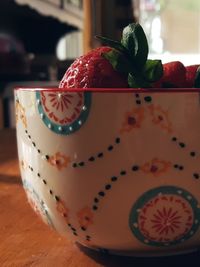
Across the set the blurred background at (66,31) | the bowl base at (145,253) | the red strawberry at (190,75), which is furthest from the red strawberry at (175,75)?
the blurred background at (66,31)

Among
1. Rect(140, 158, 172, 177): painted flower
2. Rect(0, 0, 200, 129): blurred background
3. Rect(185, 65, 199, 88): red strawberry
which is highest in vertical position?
Rect(0, 0, 200, 129): blurred background

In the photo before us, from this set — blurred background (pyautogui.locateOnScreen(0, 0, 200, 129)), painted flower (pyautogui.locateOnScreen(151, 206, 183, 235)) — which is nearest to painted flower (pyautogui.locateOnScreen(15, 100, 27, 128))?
painted flower (pyautogui.locateOnScreen(151, 206, 183, 235))

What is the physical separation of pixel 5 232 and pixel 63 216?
100mm

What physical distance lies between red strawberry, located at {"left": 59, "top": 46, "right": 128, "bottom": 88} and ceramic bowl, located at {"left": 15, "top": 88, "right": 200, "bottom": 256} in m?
0.03

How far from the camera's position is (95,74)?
0.31 metres

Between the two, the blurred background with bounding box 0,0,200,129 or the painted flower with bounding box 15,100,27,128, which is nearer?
the painted flower with bounding box 15,100,27,128

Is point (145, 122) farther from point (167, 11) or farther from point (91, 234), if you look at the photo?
point (167, 11)

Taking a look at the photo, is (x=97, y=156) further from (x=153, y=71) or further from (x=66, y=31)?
(x=66, y=31)

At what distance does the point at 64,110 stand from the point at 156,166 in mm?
68

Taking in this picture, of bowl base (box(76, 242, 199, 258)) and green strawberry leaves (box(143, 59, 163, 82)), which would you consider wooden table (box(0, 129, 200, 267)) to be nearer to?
bowl base (box(76, 242, 199, 258))

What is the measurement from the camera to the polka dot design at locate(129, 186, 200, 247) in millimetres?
295

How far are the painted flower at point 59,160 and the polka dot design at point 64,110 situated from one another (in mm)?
16

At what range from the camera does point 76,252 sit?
0.34 m

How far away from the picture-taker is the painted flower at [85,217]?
0.31 m
